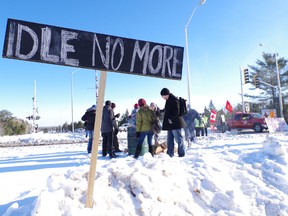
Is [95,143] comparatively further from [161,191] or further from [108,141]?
[108,141]

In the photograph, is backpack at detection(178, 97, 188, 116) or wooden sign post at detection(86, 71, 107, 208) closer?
wooden sign post at detection(86, 71, 107, 208)

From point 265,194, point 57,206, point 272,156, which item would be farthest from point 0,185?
point 272,156

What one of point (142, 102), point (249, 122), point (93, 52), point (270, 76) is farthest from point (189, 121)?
point (270, 76)

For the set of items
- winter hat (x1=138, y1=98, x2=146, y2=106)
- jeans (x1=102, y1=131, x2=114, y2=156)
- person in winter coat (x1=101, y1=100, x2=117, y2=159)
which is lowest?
jeans (x1=102, y1=131, x2=114, y2=156)

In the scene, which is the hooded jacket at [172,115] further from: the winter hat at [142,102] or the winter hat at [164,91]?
the winter hat at [142,102]

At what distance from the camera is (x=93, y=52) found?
3.00 meters

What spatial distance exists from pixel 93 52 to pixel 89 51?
48 millimetres

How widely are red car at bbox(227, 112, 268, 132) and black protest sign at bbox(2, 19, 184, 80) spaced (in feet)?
63.0

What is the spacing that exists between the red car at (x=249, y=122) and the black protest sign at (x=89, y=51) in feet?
63.0

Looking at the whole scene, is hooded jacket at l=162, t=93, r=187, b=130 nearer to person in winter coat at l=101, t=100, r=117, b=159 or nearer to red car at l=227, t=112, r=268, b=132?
person in winter coat at l=101, t=100, r=117, b=159

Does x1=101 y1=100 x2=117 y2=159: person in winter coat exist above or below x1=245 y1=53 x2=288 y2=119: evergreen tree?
below

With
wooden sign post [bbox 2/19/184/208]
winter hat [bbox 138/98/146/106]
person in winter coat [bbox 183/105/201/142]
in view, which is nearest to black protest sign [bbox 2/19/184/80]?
wooden sign post [bbox 2/19/184/208]

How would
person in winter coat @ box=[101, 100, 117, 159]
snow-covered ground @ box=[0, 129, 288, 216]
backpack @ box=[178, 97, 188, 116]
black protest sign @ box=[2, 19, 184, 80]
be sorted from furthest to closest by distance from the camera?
person in winter coat @ box=[101, 100, 117, 159]
backpack @ box=[178, 97, 188, 116]
snow-covered ground @ box=[0, 129, 288, 216]
black protest sign @ box=[2, 19, 184, 80]

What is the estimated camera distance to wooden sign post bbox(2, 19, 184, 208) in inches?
105
